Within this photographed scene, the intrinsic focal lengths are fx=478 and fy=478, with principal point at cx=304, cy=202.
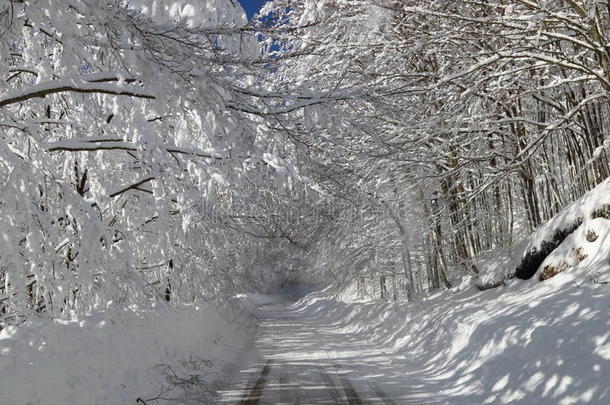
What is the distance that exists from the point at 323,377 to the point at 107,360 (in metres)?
3.97

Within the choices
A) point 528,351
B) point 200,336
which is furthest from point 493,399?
point 200,336

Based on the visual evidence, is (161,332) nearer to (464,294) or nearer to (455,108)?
(455,108)

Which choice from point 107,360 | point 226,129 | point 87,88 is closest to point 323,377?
point 107,360

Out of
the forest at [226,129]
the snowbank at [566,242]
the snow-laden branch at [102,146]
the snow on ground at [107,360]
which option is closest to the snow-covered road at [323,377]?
the snow on ground at [107,360]

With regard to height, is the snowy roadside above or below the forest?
below

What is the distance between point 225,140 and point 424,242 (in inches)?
469

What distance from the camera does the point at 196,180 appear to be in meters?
5.77

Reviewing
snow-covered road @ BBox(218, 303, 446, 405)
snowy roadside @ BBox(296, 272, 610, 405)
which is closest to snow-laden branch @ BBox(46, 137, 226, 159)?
snow-covered road @ BBox(218, 303, 446, 405)

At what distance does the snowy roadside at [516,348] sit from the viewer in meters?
5.61

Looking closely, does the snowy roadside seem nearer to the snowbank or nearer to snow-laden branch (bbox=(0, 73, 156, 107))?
the snowbank

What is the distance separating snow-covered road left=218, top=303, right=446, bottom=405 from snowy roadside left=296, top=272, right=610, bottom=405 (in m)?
0.18

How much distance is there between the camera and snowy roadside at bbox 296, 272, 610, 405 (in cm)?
561

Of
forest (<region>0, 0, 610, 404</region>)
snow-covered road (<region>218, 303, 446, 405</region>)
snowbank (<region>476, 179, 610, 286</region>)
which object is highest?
forest (<region>0, 0, 610, 404</region>)

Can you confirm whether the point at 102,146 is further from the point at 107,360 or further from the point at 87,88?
the point at 107,360
